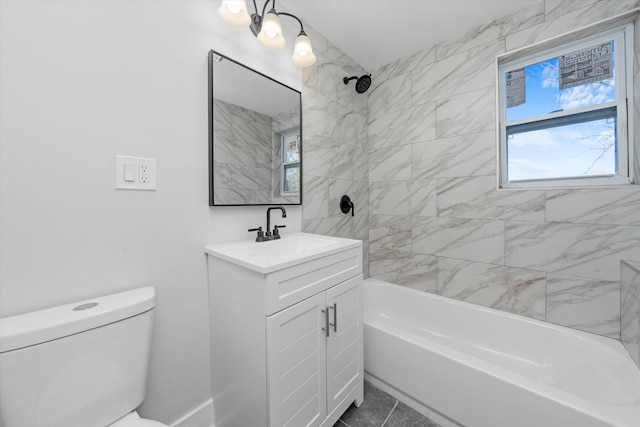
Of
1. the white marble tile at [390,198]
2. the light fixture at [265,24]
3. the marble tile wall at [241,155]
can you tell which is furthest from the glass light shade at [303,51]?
the white marble tile at [390,198]

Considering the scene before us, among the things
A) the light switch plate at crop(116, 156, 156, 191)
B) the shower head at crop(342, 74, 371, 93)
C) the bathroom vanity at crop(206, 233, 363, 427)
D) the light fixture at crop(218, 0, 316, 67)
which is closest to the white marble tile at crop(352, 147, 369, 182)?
the shower head at crop(342, 74, 371, 93)

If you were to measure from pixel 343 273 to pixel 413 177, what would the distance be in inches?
48.6

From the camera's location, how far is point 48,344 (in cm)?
66

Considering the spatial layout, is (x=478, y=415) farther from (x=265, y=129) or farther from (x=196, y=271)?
(x=265, y=129)

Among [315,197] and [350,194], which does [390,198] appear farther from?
[315,197]

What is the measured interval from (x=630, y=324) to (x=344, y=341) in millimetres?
1487

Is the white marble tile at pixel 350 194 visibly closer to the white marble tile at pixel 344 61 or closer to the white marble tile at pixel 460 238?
the white marble tile at pixel 460 238

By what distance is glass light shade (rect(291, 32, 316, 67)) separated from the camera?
1.39 metres

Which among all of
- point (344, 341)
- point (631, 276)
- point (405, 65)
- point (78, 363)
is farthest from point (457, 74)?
point (78, 363)

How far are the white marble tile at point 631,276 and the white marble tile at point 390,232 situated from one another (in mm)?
1177

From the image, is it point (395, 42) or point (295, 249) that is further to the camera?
point (395, 42)

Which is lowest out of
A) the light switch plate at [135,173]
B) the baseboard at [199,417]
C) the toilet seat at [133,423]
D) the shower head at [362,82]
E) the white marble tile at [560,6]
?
the baseboard at [199,417]

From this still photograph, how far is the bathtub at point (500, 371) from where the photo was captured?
97 cm

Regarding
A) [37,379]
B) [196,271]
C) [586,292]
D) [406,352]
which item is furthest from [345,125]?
[37,379]
